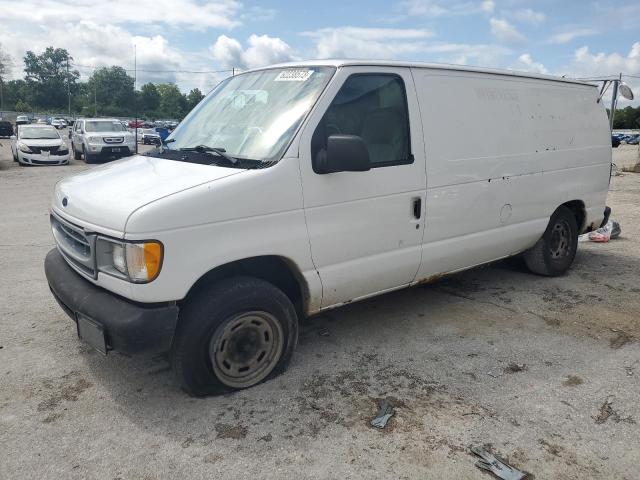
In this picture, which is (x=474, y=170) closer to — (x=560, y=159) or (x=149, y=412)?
(x=560, y=159)

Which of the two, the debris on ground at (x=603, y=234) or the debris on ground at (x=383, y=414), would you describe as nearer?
the debris on ground at (x=383, y=414)

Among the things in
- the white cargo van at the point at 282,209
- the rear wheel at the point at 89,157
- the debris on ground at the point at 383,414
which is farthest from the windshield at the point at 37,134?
the debris on ground at the point at 383,414

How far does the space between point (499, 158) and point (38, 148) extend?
17.9 meters

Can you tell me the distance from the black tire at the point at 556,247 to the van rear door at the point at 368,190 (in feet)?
6.88

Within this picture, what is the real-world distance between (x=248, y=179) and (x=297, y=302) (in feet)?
3.38

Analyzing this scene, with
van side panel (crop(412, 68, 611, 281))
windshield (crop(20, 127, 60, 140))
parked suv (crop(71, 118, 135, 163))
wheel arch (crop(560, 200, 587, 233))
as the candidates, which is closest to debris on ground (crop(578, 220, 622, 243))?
wheel arch (crop(560, 200, 587, 233))

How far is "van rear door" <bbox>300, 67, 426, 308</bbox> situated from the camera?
338 cm

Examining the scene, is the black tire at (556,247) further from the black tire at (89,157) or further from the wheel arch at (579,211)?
the black tire at (89,157)

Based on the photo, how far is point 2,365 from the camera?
3658mm

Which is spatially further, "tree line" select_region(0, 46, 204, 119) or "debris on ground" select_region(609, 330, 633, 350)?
"tree line" select_region(0, 46, 204, 119)

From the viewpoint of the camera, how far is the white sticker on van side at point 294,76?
3.62m

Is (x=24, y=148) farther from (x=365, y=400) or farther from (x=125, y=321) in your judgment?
(x=365, y=400)

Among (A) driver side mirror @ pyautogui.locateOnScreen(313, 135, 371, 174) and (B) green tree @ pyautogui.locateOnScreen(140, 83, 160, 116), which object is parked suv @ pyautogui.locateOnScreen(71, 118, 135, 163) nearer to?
(A) driver side mirror @ pyautogui.locateOnScreen(313, 135, 371, 174)

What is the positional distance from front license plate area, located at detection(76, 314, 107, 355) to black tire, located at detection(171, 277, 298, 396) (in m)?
0.39
